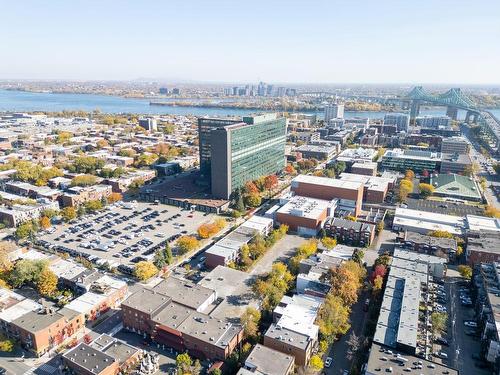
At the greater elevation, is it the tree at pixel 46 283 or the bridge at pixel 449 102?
the bridge at pixel 449 102

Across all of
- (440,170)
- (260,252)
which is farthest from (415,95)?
(260,252)

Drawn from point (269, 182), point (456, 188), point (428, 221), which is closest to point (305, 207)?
point (269, 182)

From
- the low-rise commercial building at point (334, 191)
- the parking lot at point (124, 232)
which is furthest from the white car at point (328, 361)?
the low-rise commercial building at point (334, 191)

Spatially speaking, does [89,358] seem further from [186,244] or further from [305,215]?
[305,215]

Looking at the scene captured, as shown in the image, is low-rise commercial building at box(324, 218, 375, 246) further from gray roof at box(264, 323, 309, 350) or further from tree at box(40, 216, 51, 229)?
tree at box(40, 216, 51, 229)

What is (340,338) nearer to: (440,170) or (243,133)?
(243,133)

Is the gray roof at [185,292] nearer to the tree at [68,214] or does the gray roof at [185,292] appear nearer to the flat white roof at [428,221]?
the tree at [68,214]
